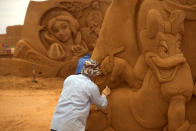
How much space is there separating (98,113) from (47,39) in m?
5.33

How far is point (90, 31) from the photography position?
8242mm

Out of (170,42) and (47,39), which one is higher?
(170,42)

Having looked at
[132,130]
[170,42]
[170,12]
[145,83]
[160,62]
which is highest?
[170,12]

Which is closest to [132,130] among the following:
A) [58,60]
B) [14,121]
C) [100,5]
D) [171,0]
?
[171,0]

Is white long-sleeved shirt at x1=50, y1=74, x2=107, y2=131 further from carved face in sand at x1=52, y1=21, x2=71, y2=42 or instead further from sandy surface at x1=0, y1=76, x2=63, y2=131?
carved face in sand at x1=52, y1=21, x2=71, y2=42

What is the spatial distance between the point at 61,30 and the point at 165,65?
566 centimetres

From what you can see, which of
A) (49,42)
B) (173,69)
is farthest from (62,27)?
(173,69)

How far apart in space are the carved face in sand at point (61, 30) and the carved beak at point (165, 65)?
5.45 m

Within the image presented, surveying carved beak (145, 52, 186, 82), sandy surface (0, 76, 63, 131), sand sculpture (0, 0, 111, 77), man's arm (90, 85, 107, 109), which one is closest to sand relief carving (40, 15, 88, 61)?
sand sculpture (0, 0, 111, 77)

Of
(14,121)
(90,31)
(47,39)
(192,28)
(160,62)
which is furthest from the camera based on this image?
(90,31)

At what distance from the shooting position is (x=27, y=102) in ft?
17.0

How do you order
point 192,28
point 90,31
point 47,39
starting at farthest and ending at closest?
point 90,31 → point 47,39 → point 192,28

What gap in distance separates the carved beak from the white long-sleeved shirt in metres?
0.84

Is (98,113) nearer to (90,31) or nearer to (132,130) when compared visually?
(132,130)
